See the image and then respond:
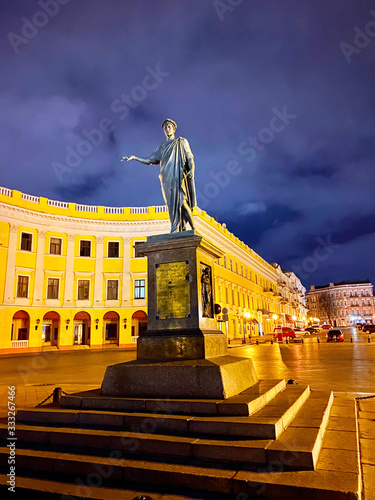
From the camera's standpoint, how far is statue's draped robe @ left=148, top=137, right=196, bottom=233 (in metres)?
6.70

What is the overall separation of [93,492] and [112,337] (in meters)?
30.6

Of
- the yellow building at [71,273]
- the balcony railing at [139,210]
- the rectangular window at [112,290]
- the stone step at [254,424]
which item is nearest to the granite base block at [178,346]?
the stone step at [254,424]

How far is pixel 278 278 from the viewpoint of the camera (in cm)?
7400

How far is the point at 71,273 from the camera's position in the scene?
3105 centimetres

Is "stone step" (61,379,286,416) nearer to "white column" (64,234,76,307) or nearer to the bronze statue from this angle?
the bronze statue

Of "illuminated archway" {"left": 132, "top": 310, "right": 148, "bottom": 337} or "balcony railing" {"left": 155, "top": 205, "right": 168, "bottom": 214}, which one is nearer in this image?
"illuminated archway" {"left": 132, "top": 310, "right": 148, "bottom": 337}

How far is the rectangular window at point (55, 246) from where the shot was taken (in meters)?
30.7

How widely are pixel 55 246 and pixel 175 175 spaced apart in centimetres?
2666

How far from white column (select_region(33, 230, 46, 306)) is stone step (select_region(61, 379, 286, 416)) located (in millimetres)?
25662

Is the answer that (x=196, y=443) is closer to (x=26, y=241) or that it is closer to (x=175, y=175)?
→ (x=175, y=175)

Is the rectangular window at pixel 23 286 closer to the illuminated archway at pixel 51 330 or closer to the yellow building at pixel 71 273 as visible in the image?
the yellow building at pixel 71 273

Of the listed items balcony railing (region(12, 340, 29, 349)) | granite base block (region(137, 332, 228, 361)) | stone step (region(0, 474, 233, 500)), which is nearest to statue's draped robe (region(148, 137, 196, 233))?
granite base block (region(137, 332, 228, 361))

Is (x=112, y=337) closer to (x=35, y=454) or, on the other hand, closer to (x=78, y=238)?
(x=78, y=238)

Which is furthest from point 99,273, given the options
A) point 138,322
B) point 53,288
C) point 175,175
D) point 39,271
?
point 175,175
